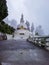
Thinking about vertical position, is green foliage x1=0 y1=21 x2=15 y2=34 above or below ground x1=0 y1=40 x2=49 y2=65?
above

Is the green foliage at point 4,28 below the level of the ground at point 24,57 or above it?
above

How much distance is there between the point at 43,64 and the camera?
9469 millimetres

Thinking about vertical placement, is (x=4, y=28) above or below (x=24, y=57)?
above

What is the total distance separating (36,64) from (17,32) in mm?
114431

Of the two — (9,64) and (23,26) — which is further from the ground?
(23,26)

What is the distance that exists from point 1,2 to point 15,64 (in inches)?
1466

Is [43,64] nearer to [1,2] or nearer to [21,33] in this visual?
[1,2]

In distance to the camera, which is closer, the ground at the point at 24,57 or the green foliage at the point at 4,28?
the ground at the point at 24,57

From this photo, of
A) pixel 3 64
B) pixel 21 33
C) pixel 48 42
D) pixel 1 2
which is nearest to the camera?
pixel 3 64

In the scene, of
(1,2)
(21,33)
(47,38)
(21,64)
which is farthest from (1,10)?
(21,33)

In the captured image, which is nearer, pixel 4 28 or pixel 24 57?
pixel 24 57

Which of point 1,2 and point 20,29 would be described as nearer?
point 1,2

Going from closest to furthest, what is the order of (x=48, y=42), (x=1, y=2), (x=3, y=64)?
(x=3, y=64)
(x=48, y=42)
(x=1, y=2)

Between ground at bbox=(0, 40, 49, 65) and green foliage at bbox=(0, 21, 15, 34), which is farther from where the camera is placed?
green foliage at bbox=(0, 21, 15, 34)
